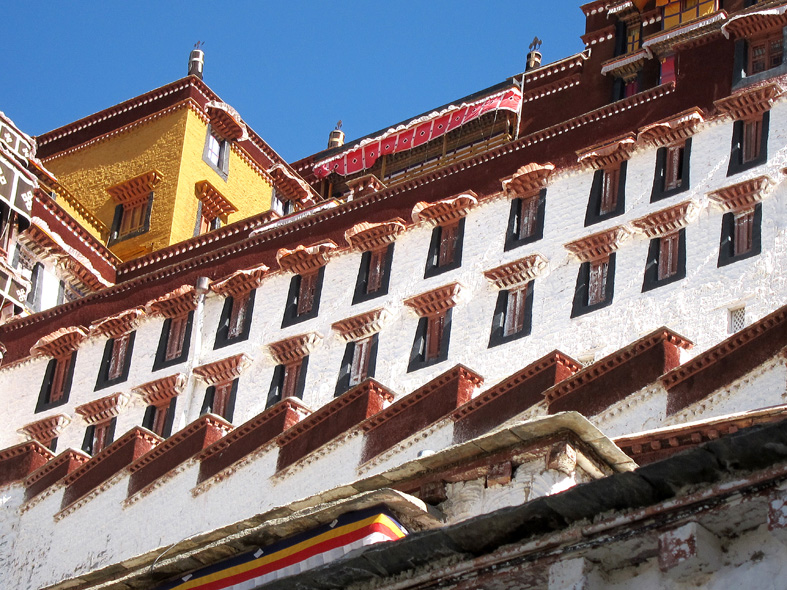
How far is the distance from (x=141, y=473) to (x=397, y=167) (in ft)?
52.9

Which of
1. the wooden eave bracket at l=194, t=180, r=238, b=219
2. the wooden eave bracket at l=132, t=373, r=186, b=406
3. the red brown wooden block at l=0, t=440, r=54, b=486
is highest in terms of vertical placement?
the wooden eave bracket at l=194, t=180, r=238, b=219

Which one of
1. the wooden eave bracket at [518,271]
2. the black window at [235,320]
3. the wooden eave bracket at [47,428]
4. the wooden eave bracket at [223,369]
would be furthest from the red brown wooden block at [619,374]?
the wooden eave bracket at [47,428]

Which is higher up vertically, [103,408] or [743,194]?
[103,408]

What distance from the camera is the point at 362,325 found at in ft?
99.6

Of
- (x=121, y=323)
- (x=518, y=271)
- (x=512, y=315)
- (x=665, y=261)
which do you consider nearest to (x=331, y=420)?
(x=512, y=315)

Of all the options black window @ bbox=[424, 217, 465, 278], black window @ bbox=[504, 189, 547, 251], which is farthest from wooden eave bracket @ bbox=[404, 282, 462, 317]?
black window @ bbox=[504, 189, 547, 251]

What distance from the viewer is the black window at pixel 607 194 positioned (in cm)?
2848

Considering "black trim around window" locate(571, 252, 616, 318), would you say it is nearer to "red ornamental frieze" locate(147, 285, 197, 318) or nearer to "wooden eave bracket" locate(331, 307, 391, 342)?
"wooden eave bracket" locate(331, 307, 391, 342)

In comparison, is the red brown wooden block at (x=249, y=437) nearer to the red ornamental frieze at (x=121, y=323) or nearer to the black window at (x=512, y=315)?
the black window at (x=512, y=315)

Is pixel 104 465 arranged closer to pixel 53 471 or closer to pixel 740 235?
pixel 53 471

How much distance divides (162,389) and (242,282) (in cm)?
276

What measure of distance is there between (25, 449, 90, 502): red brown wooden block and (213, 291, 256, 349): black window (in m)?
4.17

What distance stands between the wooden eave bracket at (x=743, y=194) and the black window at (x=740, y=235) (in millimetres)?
100

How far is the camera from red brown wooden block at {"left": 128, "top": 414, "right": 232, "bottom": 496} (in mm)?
28000
